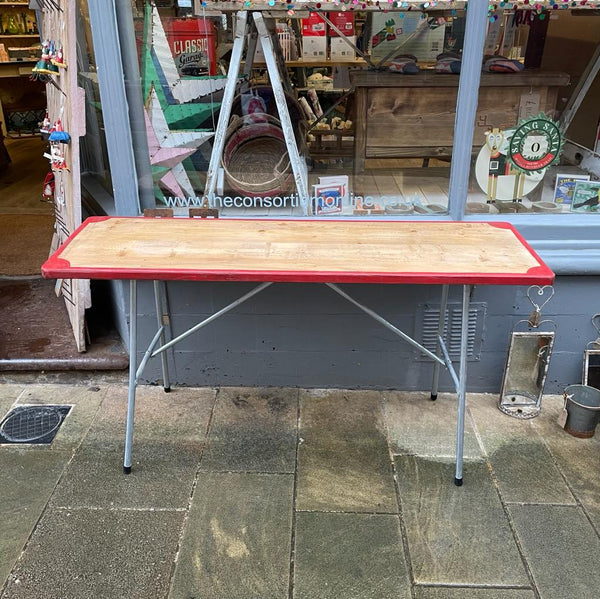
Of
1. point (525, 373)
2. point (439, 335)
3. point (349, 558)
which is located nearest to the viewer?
point (349, 558)

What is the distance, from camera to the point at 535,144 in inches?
124

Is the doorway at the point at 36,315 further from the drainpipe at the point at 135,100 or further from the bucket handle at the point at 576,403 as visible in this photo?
the bucket handle at the point at 576,403

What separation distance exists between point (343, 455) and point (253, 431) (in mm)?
507

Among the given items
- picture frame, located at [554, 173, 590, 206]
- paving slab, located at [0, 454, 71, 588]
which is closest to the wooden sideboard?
picture frame, located at [554, 173, 590, 206]

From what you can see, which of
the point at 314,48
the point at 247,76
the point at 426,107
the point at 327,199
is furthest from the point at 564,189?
the point at 247,76

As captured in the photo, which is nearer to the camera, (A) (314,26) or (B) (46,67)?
(A) (314,26)

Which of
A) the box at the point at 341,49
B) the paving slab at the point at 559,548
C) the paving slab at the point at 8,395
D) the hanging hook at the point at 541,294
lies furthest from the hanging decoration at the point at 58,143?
the paving slab at the point at 559,548

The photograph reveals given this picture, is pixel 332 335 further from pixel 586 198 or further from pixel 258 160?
pixel 586 198

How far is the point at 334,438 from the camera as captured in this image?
300cm

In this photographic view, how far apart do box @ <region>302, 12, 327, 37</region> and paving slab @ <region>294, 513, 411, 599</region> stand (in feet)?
8.04

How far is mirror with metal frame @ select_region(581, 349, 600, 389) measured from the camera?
3129 millimetres

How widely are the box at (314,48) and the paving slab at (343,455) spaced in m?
1.92

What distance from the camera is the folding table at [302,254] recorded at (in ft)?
7.34

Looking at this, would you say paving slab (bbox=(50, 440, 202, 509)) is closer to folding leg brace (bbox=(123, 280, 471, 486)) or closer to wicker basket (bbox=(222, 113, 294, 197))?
folding leg brace (bbox=(123, 280, 471, 486))
